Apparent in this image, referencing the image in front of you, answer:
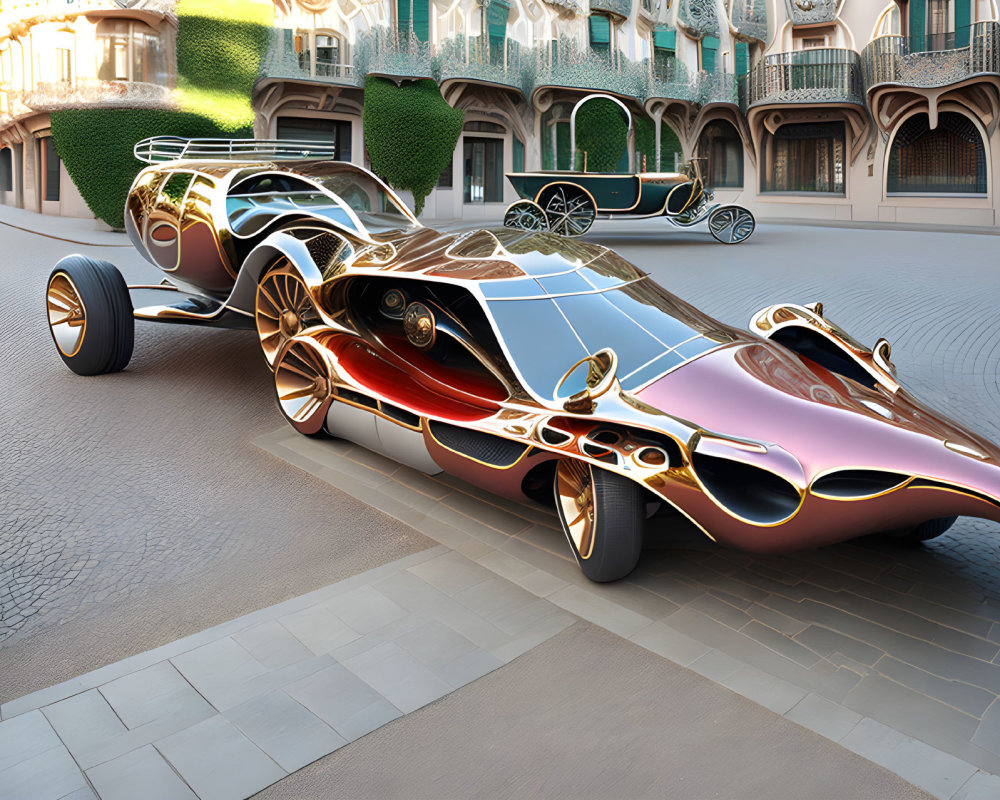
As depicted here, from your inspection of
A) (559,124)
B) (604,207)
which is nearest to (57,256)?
(604,207)

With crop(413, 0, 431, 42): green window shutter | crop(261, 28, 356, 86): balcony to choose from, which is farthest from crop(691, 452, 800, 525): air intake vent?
crop(413, 0, 431, 42): green window shutter

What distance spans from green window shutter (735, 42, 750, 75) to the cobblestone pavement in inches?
1179

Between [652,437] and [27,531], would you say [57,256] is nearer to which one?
[27,531]

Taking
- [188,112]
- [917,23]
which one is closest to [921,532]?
[188,112]

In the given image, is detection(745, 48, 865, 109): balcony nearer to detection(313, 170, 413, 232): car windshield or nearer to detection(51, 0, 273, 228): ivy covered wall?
detection(51, 0, 273, 228): ivy covered wall

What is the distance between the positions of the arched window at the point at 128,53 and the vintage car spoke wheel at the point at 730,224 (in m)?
14.0

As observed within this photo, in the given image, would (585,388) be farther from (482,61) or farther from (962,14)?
(962,14)

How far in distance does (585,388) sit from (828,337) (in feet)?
5.25

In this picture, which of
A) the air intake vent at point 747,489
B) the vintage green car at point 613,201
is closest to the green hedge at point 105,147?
the vintage green car at point 613,201

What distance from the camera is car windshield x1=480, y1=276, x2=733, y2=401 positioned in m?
4.27

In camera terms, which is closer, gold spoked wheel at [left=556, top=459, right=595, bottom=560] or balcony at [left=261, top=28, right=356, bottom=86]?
gold spoked wheel at [left=556, top=459, right=595, bottom=560]

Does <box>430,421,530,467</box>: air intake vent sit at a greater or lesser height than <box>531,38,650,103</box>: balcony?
lesser

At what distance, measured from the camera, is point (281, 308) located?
5.94 metres

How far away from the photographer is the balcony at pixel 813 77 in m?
28.7
